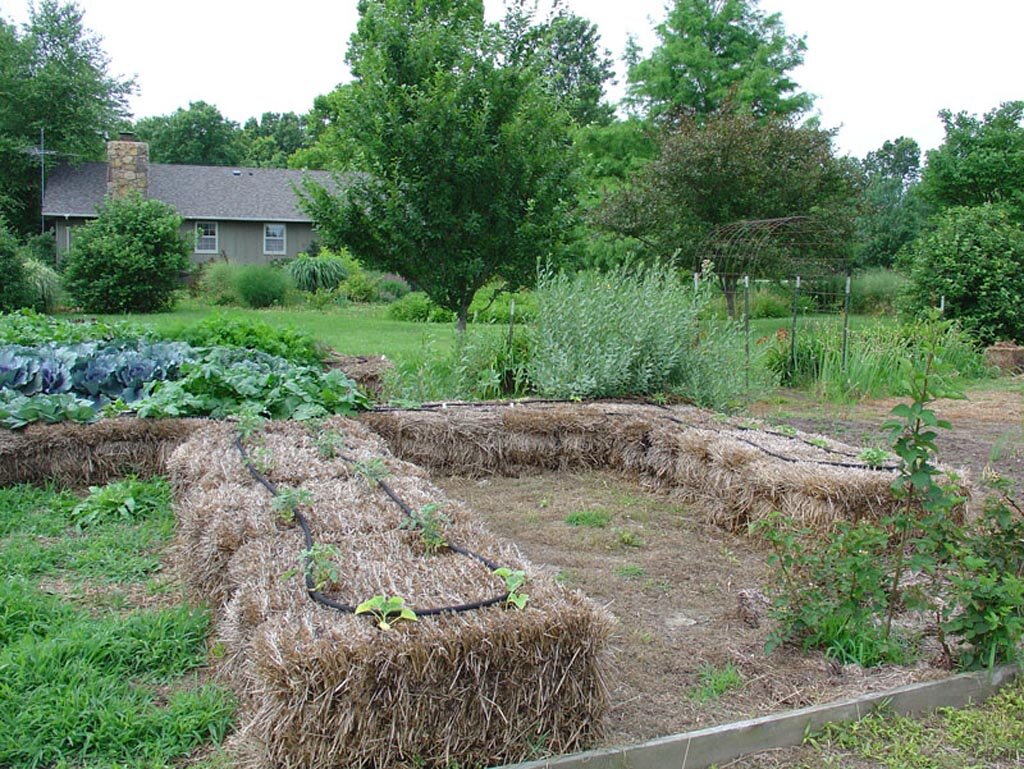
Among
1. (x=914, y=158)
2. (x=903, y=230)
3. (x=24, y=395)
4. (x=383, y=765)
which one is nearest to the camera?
(x=383, y=765)

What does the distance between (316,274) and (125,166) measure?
8721 mm

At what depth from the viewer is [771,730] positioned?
2.56 metres

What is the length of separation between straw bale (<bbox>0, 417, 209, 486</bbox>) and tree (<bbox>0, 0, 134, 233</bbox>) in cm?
2671

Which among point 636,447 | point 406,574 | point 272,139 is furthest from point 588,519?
point 272,139

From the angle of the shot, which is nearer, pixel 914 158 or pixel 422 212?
pixel 422 212

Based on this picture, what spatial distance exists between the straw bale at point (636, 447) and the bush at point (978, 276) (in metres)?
9.79

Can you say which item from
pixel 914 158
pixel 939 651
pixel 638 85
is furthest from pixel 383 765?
pixel 914 158

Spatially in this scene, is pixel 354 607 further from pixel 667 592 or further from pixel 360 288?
pixel 360 288

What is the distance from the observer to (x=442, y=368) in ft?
26.9

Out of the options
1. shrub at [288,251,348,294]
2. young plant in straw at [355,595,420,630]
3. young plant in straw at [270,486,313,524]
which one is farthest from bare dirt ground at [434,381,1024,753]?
shrub at [288,251,348,294]

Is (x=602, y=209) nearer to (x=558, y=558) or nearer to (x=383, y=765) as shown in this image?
(x=558, y=558)

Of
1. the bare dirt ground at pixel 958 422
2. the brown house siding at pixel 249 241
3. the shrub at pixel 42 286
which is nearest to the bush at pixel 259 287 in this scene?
the shrub at pixel 42 286

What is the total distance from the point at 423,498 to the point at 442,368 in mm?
4684

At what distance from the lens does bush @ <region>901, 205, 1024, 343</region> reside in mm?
14039
